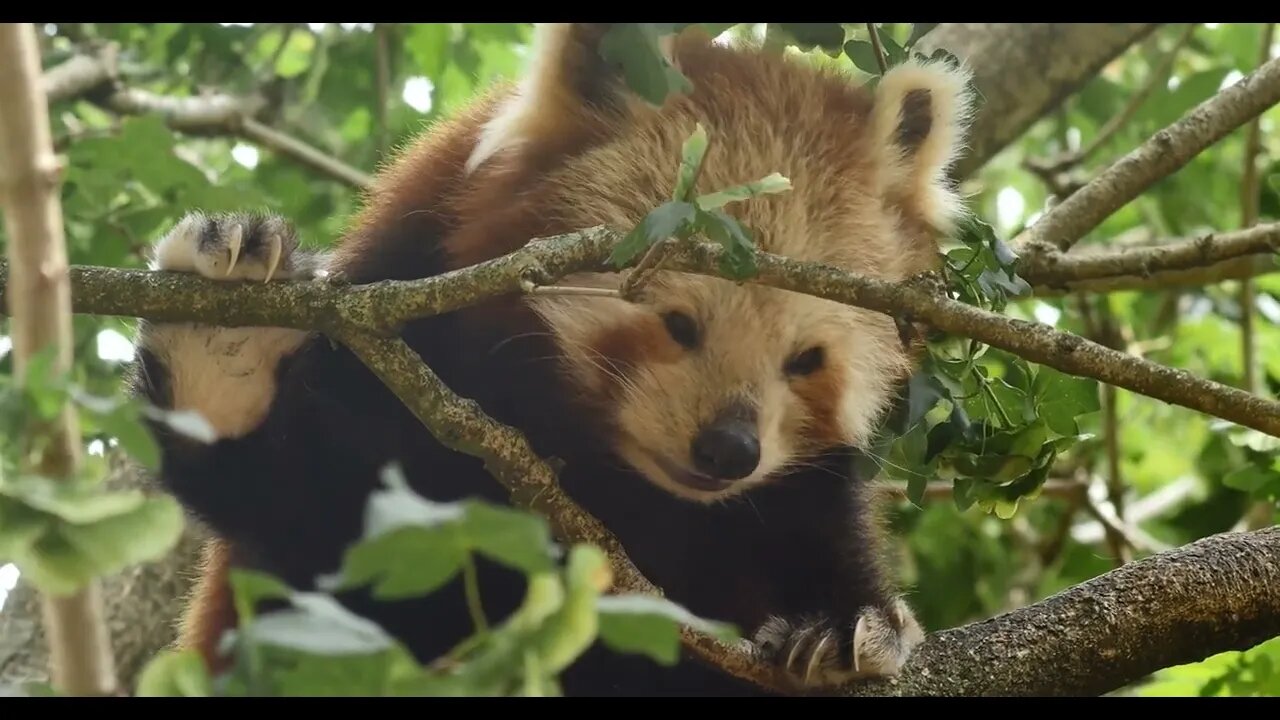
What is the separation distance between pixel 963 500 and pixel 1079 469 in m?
3.11

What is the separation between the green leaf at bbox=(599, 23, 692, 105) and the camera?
2193mm

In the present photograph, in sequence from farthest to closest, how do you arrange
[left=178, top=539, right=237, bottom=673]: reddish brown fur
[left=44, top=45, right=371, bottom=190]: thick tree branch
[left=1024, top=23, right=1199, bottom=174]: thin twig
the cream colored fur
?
[left=1024, top=23, right=1199, bottom=174]: thin twig → [left=44, top=45, right=371, bottom=190]: thick tree branch → [left=178, top=539, right=237, bottom=673]: reddish brown fur → the cream colored fur

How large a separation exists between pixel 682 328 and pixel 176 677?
1.84 m

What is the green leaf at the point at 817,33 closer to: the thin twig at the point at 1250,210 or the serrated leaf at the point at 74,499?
the serrated leaf at the point at 74,499

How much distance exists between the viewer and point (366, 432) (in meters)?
3.33

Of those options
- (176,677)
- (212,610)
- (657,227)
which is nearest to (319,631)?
(176,677)

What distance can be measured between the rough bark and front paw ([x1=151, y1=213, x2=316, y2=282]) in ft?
9.93

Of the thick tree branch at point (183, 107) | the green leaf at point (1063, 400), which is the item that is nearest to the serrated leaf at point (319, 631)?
the green leaf at point (1063, 400)

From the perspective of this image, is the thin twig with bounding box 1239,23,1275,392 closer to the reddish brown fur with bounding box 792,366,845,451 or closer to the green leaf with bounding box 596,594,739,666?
the reddish brown fur with bounding box 792,366,845,451

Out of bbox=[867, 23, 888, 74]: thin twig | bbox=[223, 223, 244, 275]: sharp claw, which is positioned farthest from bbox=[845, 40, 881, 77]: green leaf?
bbox=[223, 223, 244, 275]: sharp claw

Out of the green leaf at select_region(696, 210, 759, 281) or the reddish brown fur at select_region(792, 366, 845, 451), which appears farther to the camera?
the reddish brown fur at select_region(792, 366, 845, 451)

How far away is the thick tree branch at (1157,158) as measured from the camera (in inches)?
156

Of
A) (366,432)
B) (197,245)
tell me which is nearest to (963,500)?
(366,432)
